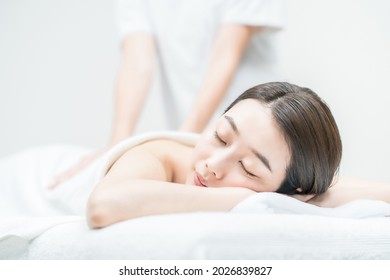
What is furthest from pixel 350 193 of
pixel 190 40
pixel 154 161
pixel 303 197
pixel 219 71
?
pixel 190 40

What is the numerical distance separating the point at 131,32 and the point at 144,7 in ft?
0.32

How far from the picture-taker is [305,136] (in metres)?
0.92

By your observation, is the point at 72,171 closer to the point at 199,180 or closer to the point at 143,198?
the point at 199,180

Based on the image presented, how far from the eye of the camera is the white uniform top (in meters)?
1.69

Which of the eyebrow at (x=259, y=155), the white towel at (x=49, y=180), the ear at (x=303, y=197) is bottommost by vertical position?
the white towel at (x=49, y=180)

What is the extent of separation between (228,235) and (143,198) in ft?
0.47

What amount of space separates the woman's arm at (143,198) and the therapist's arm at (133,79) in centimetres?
75

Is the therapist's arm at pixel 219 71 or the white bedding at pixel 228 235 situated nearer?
the white bedding at pixel 228 235

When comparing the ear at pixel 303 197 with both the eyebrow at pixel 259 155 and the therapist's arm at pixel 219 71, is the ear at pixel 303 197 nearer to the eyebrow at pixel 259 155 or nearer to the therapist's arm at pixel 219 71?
the eyebrow at pixel 259 155

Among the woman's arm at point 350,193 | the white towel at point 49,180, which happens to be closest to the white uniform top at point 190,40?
the white towel at point 49,180

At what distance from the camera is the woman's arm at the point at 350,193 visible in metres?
1.00

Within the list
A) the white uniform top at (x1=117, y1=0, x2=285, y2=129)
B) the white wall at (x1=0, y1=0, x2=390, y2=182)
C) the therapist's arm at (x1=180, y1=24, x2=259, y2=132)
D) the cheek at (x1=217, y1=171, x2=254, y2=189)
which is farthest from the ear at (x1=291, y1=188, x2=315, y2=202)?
the white wall at (x1=0, y1=0, x2=390, y2=182)
